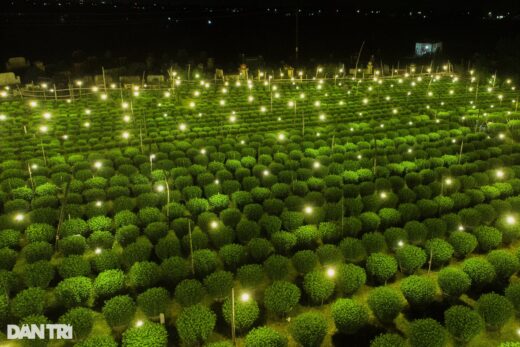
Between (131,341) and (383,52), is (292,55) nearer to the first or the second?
(383,52)

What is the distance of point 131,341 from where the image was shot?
7.93 meters

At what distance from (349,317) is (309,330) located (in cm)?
95

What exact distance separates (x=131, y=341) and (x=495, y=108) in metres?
24.6

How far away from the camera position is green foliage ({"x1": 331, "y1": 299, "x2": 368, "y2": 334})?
28.0 ft

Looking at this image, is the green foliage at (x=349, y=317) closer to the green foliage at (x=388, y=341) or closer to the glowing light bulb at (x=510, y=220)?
the green foliage at (x=388, y=341)

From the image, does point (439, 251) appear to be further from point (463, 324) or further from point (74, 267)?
point (74, 267)

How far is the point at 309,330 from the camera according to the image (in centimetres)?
812

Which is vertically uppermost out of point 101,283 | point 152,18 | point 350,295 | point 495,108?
point 152,18

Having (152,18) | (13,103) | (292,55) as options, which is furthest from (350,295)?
(152,18)

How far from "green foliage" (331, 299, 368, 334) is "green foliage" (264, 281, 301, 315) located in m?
0.88

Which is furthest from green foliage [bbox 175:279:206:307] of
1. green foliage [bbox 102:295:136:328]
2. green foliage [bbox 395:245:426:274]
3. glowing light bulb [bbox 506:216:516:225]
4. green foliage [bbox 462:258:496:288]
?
glowing light bulb [bbox 506:216:516:225]

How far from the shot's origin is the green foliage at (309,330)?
810cm

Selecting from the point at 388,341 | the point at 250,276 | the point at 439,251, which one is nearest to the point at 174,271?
the point at 250,276

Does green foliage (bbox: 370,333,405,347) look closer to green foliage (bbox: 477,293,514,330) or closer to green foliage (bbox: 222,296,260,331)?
green foliage (bbox: 477,293,514,330)
